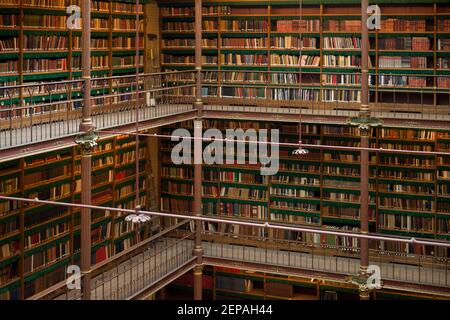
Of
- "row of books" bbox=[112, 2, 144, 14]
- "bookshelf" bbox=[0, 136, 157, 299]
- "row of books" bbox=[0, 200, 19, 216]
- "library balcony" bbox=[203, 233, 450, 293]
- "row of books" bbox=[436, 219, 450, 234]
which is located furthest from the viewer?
"row of books" bbox=[112, 2, 144, 14]

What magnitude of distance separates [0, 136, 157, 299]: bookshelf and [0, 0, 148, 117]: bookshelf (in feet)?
2.60

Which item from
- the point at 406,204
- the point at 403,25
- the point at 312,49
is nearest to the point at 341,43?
A: the point at 312,49

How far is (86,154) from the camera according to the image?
8.25 meters

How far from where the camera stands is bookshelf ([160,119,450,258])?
10.5 meters

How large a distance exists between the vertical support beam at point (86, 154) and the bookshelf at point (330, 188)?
3.51m

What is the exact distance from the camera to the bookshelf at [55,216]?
886 cm

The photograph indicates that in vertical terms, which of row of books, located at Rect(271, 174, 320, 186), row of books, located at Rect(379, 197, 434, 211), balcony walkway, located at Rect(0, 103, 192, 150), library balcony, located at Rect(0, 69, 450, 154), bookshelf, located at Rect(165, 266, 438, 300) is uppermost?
library balcony, located at Rect(0, 69, 450, 154)

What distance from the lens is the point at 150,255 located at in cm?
1044

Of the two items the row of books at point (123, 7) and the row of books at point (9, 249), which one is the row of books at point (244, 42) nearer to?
the row of books at point (123, 7)

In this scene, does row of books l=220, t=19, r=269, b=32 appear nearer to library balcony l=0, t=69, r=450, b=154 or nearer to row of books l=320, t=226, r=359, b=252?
library balcony l=0, t=69, r=450, b=154

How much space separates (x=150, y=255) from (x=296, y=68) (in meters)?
3.51

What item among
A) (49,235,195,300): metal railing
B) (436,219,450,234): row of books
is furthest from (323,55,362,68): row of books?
(49,235,195,300): metal railing

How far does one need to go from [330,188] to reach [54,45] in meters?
4.44

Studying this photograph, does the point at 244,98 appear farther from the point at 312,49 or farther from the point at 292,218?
the point at 292,218
